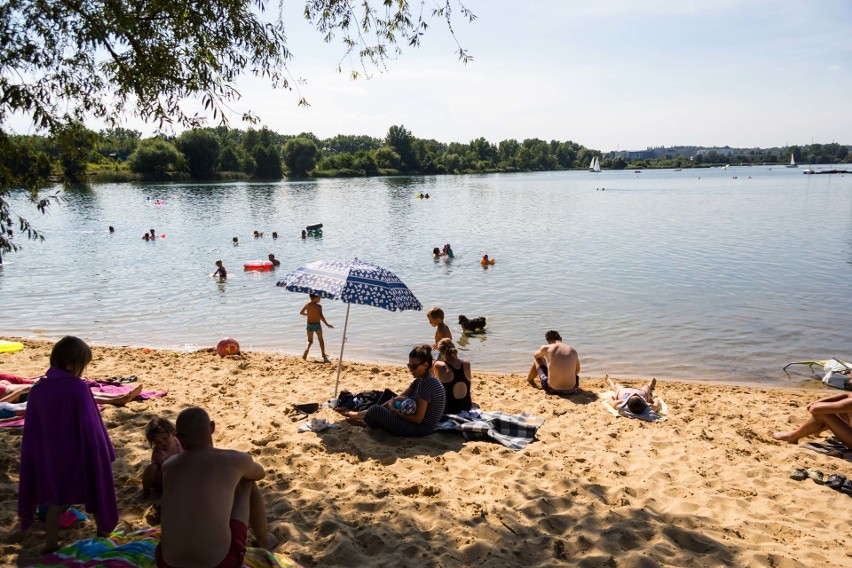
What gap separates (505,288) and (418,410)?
539 inches

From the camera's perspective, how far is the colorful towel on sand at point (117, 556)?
3877mm

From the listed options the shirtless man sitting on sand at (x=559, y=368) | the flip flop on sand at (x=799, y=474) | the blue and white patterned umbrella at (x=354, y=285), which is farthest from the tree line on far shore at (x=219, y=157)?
the flip flop on sand at (x=799, y=474)

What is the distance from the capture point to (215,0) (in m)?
6.74

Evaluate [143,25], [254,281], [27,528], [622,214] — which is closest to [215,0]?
[143,25]

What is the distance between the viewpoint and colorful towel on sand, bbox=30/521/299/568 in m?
3.88

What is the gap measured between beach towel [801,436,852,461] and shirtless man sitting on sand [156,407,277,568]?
662 cm

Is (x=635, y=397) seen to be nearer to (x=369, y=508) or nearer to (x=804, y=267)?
(x=369, y=508)

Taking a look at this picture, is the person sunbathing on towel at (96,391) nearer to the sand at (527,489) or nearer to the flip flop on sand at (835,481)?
the sand at (527,489)

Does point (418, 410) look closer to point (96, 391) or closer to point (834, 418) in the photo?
point (96, 391)

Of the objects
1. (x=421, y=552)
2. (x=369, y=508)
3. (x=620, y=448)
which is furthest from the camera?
(x=620, y=448)

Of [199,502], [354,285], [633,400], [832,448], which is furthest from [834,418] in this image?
[199,502]

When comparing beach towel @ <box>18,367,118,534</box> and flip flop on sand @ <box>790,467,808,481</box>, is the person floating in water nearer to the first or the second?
beach towel @ <box>18,367,118,534</box>

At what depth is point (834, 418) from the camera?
6.93 meters

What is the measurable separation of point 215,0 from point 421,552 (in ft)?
20.2
